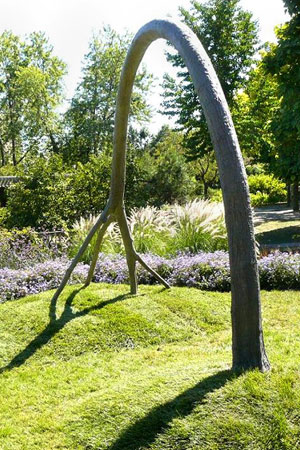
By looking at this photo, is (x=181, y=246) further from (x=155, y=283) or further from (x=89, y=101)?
(x=89, y=101)

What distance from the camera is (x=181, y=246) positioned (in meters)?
8.59

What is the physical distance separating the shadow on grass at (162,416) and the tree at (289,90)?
9.21 metres

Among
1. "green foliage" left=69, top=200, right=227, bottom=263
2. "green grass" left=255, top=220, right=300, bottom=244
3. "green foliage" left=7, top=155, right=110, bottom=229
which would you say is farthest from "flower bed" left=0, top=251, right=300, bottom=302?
"green grass" left=255, top=220, right=300, bottom=244

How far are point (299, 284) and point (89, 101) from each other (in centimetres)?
2438

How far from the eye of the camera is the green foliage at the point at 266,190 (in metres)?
29.2

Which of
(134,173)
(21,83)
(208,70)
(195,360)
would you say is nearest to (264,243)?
(134,173)

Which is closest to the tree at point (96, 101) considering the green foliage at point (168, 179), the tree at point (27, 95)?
the tree at point (27, 95)

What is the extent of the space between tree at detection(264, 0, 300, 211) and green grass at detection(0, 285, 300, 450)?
6234mm

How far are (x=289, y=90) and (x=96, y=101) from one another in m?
19.2

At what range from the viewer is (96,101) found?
93.9 ft

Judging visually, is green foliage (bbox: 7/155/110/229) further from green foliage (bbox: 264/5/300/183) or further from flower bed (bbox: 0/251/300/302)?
green foliage (bbox: 264/5/300/183)

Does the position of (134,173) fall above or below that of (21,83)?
below

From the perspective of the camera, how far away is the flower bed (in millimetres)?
6887

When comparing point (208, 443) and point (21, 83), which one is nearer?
point (208, 443)
